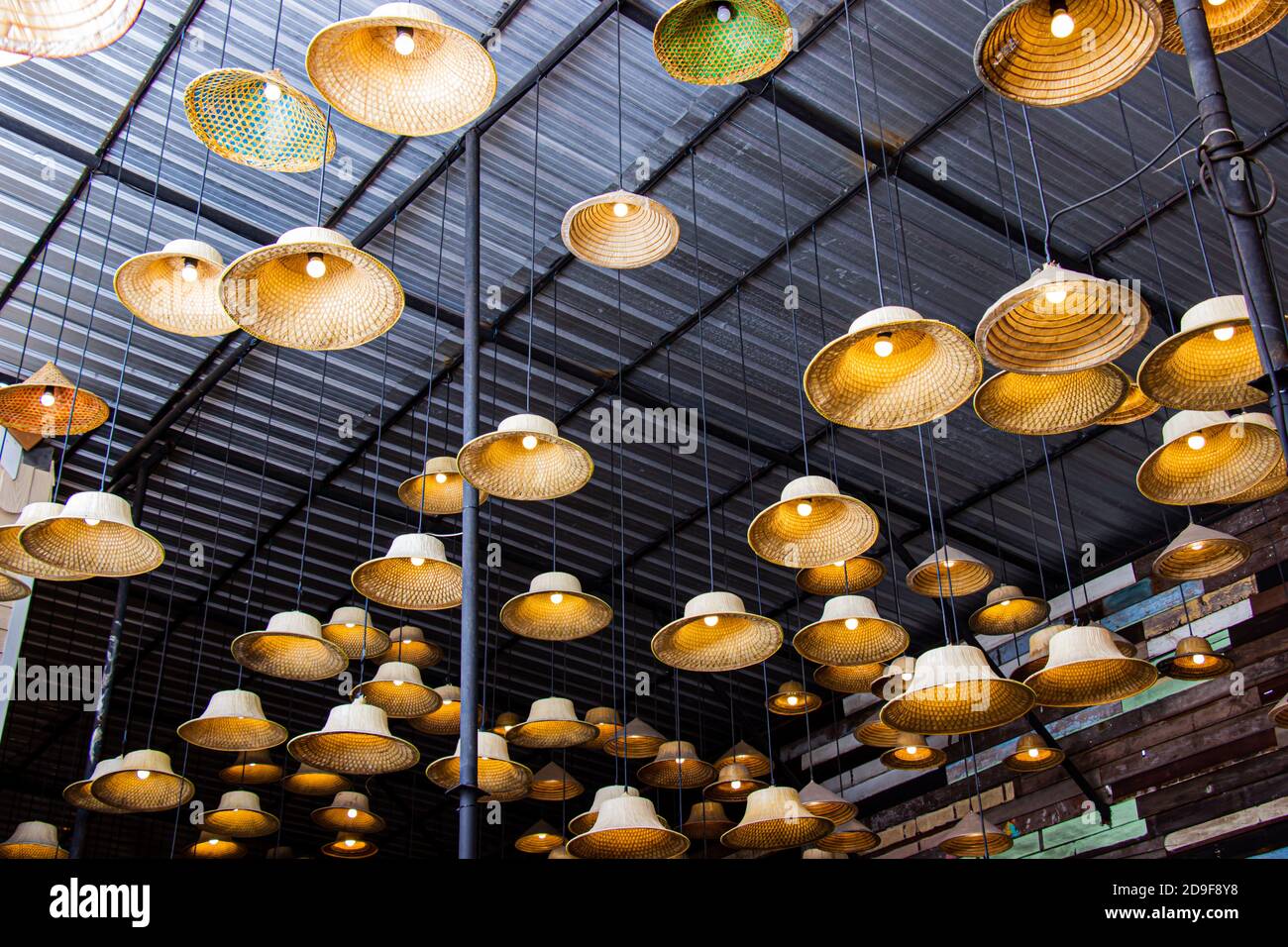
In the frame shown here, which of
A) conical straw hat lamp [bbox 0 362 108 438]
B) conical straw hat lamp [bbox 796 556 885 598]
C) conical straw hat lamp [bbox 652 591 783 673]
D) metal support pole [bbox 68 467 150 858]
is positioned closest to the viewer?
conical straw hat lamp [bbox 652 591 783 673]

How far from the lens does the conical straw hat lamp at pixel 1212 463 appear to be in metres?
6.73

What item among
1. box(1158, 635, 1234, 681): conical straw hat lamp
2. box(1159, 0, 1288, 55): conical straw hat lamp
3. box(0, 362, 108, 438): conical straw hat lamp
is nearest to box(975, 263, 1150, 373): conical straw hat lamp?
box(1159, 0, 1288, 55): conical straw hat lamp

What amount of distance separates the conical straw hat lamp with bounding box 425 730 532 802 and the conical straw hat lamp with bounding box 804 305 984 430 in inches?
179

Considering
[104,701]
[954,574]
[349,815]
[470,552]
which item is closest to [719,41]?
[470,552]

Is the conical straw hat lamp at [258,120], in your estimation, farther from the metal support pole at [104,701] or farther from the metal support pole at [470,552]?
the metal support pole at [104,701]

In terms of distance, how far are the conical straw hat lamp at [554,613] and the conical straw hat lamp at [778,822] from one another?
1.95 m

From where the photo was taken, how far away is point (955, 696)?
641cm

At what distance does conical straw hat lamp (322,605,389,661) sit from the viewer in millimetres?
10070

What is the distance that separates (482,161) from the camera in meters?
9.69

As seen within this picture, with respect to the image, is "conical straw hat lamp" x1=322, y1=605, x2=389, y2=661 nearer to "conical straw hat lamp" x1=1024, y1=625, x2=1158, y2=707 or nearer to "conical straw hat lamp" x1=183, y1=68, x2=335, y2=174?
"conical straw hat lamp" x1=183, y1=68, x2=335, y2=174

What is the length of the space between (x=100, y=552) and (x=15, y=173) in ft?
13.7
